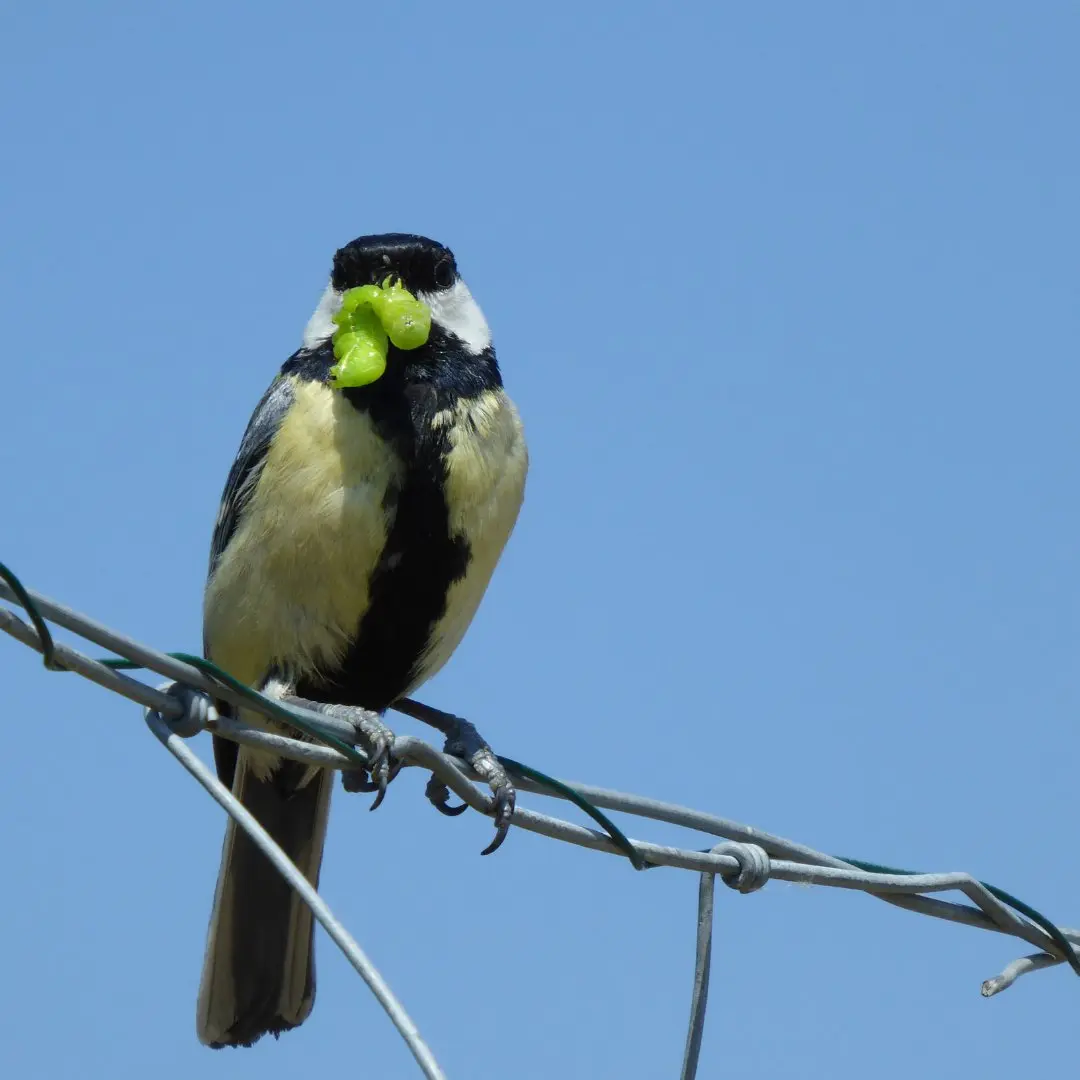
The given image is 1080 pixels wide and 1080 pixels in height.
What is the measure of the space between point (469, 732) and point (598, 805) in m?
1.16

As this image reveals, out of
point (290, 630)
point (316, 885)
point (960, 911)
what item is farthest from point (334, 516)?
point (960, 911)

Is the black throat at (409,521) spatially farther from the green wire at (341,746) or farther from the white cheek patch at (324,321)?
the green wire at (341,746)

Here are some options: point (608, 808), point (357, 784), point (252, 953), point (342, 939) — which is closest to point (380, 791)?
point (357, 784)

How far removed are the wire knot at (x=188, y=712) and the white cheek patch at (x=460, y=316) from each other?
6.41 ft

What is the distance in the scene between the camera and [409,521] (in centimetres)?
374

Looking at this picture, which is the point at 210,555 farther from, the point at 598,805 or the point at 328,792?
the point at 598,805

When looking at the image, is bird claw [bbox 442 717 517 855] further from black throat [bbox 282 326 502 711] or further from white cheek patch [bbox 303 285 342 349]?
white cheek patch [bbox 303 285 342 349]

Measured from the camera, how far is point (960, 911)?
2.87 metres

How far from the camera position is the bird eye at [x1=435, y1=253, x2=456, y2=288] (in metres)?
4.16

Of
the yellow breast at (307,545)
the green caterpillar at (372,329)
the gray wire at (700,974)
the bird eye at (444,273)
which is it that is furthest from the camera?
the bird eye at (444,273)

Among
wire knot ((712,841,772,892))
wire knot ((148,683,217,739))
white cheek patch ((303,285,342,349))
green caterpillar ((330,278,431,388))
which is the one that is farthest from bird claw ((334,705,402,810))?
white cheek patch ((303,285,342,349))

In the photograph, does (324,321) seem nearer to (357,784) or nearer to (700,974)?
(357,784)

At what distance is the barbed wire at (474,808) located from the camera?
1.99 m

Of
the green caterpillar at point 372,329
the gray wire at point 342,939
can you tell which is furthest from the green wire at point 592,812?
the green caterpillar at point 372,329
